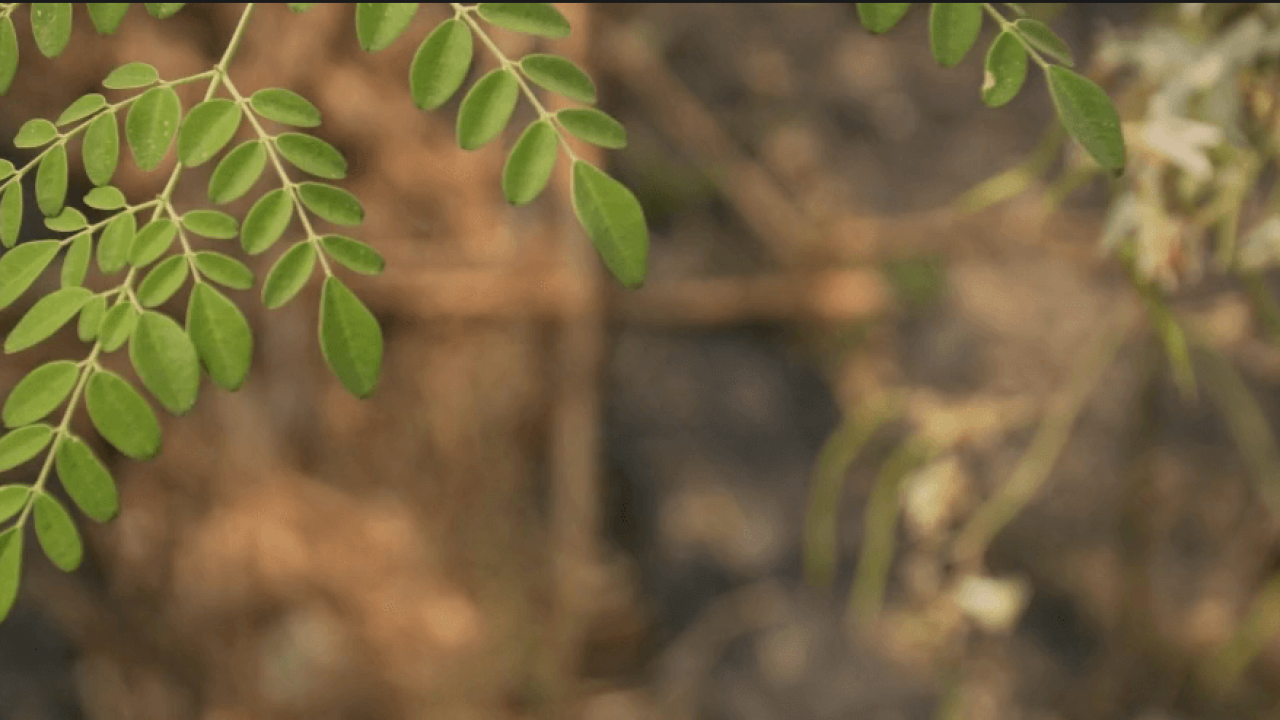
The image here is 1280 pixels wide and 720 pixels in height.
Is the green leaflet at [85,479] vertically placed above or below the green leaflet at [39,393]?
below

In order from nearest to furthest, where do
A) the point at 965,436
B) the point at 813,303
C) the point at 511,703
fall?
the point at 965,436 → the point at 511,703 → the point at 813,303

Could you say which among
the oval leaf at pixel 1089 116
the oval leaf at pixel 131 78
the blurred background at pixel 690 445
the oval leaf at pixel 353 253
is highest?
the oval leaf at pixel 131 78

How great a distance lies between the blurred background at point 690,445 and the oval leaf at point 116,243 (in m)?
0.81

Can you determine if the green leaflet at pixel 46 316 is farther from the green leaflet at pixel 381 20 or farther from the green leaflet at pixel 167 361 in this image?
the green leaflet at pixel 381 20

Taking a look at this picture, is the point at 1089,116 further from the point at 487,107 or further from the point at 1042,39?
the point at 487,107

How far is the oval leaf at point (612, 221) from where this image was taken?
0.37 meters

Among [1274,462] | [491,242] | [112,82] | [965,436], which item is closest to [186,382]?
[112,82]

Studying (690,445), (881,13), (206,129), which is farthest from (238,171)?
(690,445)

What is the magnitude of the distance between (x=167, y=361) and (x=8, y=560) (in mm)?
94

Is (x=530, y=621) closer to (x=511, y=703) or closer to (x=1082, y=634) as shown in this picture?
(x=511, y=703)

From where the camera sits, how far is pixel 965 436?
92 centimetres

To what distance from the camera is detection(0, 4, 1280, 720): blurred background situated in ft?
4.14

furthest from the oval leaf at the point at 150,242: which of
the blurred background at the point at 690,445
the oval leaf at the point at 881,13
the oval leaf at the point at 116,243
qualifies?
the blurred background at the point at 690,445

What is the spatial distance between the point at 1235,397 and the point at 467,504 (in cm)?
88
